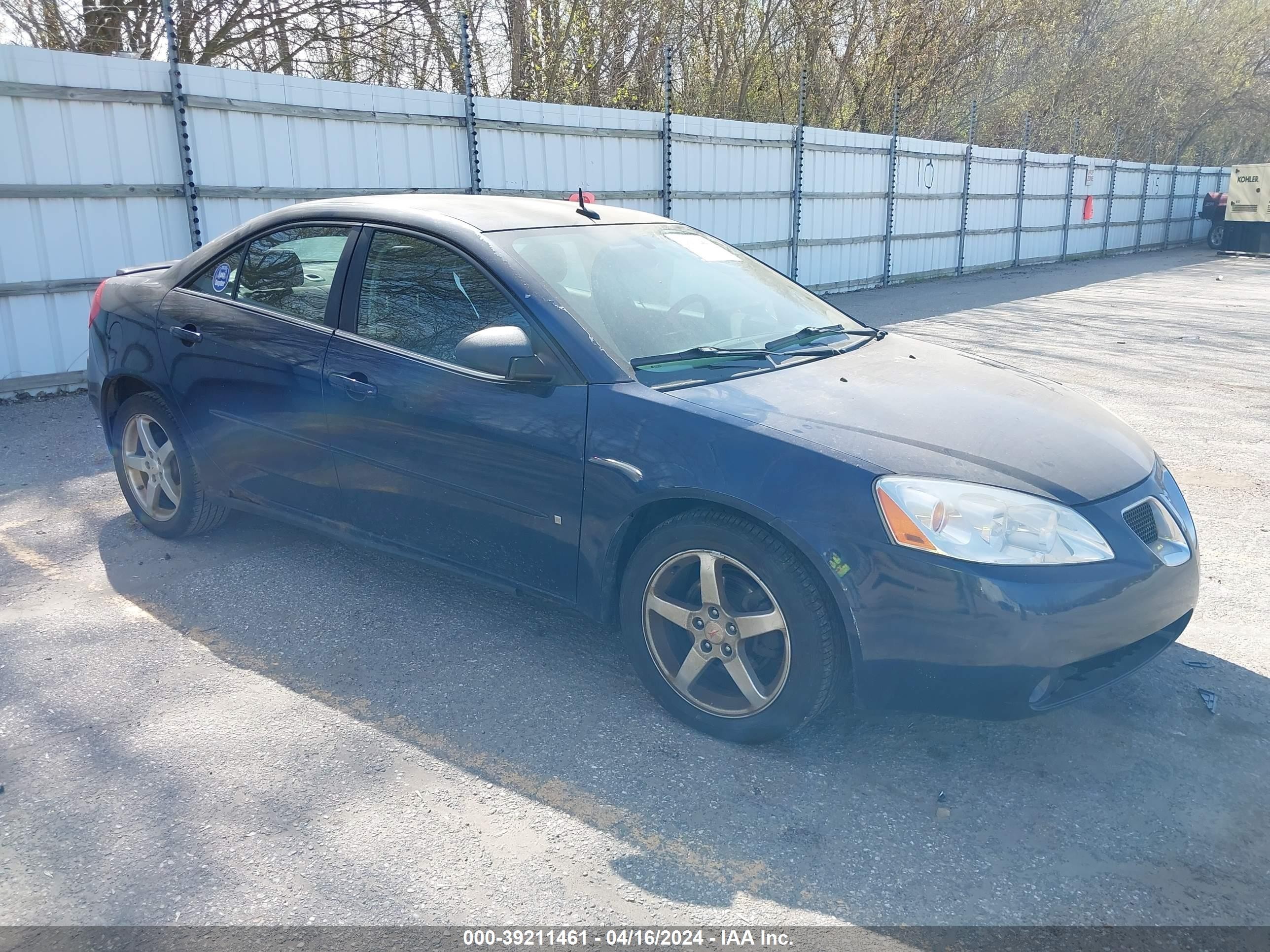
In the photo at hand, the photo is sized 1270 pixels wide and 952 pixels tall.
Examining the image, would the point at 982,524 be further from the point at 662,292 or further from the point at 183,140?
the point at 183,140

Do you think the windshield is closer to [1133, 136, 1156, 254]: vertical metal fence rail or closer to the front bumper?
the front bumper

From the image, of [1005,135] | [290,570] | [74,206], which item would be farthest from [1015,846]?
[1005,135]

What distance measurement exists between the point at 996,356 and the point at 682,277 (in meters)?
7.39

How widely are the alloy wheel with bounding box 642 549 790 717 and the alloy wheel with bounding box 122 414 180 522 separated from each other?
2.57 m

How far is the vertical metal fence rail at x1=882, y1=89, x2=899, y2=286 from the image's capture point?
17000mm

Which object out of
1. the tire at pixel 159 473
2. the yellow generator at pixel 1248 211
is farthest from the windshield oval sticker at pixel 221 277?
the yellow generator at pixel 1248 211

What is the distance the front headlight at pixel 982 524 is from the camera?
9.09 ft

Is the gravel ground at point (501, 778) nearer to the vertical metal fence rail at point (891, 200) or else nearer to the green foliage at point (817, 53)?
the green foliage at point (817, 53)

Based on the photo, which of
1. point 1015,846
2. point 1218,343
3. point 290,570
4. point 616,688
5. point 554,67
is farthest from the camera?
point 554,67

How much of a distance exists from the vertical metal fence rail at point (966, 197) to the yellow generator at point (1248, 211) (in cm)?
1202

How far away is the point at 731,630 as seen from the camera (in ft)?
10.0

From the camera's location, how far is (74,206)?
791 cm

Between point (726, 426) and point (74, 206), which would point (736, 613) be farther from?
point (74, 206)

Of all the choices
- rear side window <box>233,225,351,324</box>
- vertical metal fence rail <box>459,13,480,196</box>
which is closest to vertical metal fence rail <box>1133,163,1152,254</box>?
vertical metal fence rail <box>459,13,480,196</box>
